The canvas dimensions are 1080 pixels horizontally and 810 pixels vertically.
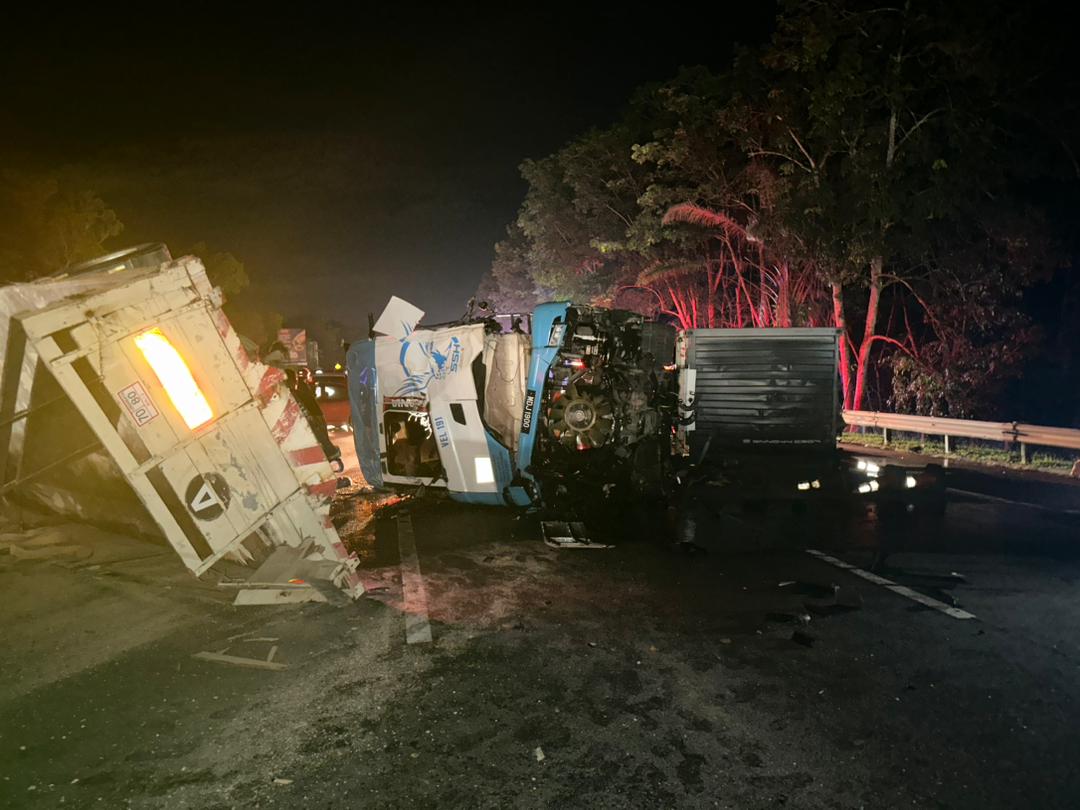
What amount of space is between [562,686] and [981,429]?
12.5m

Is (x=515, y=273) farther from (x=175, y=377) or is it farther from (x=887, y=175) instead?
(x=175, y=377)

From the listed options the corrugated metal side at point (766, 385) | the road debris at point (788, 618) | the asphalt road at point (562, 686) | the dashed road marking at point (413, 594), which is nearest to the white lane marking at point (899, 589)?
the asphalt road at point (562, 686)

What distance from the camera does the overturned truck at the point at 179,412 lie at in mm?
3980

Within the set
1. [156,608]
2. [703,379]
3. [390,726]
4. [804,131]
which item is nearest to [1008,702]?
[390,726]

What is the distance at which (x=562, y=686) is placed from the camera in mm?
3562

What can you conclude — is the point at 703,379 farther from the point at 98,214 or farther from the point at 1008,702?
the point at 98,214

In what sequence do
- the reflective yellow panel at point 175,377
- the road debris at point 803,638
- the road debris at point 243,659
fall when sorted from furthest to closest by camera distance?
the reflective yellow panel at point 175,377
the road debris at point 803,638
the road debris at point 243,659

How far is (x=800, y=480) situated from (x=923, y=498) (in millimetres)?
1559

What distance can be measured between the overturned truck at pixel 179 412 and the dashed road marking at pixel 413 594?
0.45 metres

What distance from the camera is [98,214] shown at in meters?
26.3

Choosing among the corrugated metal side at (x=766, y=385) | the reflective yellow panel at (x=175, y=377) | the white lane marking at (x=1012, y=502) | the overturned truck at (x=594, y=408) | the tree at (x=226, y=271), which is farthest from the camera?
the tree at (x=226, y=271)

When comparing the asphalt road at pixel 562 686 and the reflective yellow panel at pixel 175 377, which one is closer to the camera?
the asphalt road at pixel 562 686

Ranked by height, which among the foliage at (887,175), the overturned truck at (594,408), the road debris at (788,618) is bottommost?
the road debris at (788,618)

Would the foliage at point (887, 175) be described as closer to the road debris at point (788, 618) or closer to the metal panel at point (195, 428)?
the road debris at point (788, 618)
